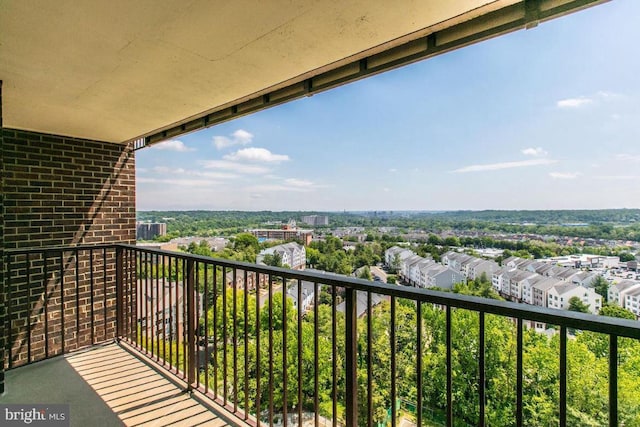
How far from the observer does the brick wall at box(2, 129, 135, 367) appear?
328 centimetres

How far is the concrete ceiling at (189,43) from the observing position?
1.55 m

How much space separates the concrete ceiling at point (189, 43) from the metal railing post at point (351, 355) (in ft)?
4.69

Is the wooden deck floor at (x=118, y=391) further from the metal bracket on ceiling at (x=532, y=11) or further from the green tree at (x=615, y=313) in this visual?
the metal bracket on ceiling at (x=532, y=11)

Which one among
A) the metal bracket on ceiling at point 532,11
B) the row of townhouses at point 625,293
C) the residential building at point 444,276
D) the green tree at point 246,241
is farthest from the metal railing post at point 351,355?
the green tree at point 246,241

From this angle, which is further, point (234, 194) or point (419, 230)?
point (234, 194)

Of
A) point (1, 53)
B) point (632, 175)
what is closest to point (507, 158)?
point (632, 175)

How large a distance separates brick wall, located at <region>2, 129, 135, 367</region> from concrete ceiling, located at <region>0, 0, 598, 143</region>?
0.86m

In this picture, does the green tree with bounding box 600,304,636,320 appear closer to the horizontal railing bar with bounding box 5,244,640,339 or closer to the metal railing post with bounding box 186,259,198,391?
the horizontal railing bar with bounding box 5,244,640,339

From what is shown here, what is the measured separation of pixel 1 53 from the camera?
1915 mm

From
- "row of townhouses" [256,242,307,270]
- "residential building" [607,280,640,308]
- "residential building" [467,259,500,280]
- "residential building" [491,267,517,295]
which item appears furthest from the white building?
"row of townhouses" [256,242,307,270]

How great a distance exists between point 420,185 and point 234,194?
48.0 ft

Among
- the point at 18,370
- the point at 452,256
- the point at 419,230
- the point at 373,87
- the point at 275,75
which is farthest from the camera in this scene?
the point at 373,87

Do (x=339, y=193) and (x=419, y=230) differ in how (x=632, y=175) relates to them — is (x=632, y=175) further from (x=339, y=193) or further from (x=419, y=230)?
(x=339, y=193)

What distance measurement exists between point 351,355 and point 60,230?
3.79m
